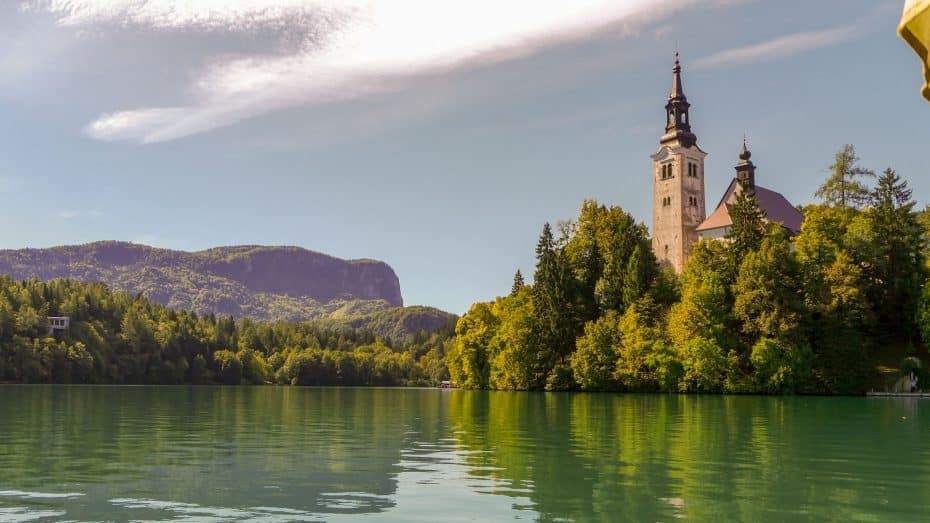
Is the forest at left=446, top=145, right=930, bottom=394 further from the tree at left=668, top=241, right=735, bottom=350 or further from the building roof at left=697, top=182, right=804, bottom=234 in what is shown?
the building roof at left=697, top=182, right=804, bottom=234

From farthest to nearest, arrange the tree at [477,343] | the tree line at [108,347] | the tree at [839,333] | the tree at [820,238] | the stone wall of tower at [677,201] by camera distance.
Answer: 1. the tree line at [108,347]
2. the stone wall of tower at [677,201]
3. the tree at [477,343]
4. the tree at [820,238]
5. the tree at [839,333]

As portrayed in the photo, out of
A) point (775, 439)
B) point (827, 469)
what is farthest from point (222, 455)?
point (775, 439)

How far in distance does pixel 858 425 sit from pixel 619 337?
5767 cm

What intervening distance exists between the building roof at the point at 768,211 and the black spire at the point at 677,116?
10948mm

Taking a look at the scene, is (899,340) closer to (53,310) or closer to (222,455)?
(222,455)

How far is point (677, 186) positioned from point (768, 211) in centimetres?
1459

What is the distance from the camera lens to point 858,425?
3903cm

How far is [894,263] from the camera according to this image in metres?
95.2

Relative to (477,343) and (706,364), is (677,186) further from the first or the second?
(706,364)

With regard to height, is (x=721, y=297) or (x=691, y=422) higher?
(x=721, y=297)

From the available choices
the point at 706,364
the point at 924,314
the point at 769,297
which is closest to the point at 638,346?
the point at 706,364

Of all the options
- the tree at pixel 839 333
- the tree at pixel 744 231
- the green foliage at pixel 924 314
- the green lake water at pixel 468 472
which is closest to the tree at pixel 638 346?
the tree at pixel 744 231

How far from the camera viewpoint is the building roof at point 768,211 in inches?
5079

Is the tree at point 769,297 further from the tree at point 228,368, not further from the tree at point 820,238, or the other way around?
the tree at point 228,368
